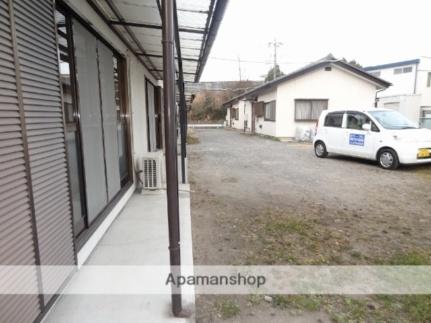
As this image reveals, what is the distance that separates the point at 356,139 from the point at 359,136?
0.12 metres

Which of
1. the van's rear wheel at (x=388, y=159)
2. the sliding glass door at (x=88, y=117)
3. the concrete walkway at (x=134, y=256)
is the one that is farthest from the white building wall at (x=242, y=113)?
the sliding glass door at (x=88, y=117)

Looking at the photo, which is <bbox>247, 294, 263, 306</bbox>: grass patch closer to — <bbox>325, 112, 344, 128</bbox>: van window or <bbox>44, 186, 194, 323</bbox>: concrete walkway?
<bbox>44, 186, 194, 323</bbox>: concrete walkway

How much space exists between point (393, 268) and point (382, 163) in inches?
205

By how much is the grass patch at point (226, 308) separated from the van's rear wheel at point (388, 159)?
243 inches

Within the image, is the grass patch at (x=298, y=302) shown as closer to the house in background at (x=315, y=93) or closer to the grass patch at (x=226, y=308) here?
the grass patch at (x=226, y=308)

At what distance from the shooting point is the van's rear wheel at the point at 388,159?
6750 mm

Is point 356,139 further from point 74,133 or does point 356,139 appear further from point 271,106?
point 271,106

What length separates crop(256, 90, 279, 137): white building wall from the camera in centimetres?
1453

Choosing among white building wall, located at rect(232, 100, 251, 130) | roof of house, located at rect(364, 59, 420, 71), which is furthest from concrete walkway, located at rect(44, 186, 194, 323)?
roof of house, located at rect(364, 59, 420, 71)

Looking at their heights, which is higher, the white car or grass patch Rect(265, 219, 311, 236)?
the white car

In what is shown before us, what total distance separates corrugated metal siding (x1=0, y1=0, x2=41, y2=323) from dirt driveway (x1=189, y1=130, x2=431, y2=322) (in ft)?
3.57

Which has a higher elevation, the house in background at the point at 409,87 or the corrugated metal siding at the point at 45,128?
the house in background at the point at 409,87

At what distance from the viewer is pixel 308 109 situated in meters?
14.0

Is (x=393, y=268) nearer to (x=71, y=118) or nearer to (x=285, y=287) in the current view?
(x=285, y=287)
